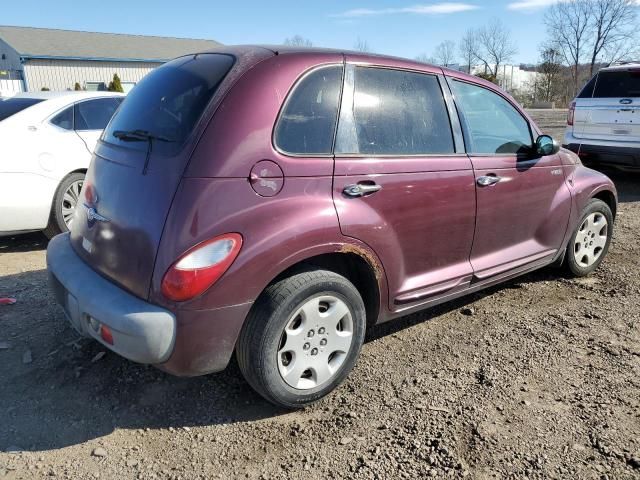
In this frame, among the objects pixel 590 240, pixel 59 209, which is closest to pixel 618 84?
pixel 590 240

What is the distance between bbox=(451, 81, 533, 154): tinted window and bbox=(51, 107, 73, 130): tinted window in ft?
13.9

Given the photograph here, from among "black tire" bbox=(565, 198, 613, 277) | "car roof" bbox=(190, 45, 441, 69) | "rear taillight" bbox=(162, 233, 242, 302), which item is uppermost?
"car roof" bbox=(190, 45, 441, 69)

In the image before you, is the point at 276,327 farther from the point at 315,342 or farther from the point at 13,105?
the point at 13,105

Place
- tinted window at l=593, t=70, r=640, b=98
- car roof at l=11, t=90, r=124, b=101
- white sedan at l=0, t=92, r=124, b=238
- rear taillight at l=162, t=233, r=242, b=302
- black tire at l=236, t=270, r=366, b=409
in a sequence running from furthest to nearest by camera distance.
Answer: tinted window at l=593, t=70, r=640, b=98
car roof at l=11, t=90, r=124, b=101
white sedan at l=0, t=92, r=124, b=238
black tire at l=236, t=270, r=366, b=409
rear taillight at l=162, t=233, r=242, b=302

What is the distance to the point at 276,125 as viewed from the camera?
8.48 ft

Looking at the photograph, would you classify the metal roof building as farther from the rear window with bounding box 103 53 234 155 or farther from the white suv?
the rear window with bounding box 103 53 234 155

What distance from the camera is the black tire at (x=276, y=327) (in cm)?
252

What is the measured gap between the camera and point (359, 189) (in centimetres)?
281

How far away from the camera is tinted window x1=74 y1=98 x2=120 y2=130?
5867mm

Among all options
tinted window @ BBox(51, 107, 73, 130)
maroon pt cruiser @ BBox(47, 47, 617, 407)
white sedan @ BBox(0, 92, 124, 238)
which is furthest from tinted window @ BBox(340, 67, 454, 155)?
tinted window @ BBox(51, 107, 73, 130)

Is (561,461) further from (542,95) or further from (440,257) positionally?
(542,95)

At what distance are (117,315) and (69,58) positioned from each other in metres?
41.0

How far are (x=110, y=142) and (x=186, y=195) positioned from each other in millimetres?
959

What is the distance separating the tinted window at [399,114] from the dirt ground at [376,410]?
4.33 ft
